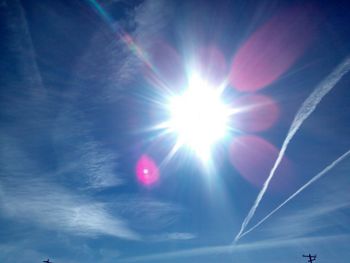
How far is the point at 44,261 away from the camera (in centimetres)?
6156

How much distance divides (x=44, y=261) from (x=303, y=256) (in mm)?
69311

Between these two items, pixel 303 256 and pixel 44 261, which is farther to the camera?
pixel 44 261

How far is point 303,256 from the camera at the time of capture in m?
54.6
